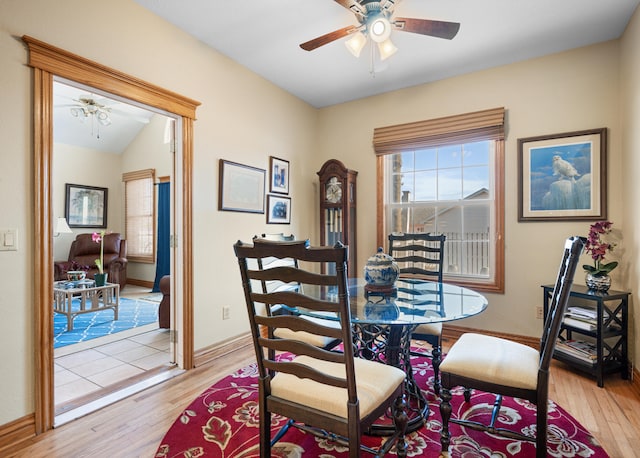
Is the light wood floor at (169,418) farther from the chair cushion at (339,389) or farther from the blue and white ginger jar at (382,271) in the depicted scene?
the blue and white ginger jar at (382,271)

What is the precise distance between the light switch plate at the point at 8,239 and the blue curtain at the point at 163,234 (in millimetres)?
4436

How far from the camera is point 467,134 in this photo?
3.37m

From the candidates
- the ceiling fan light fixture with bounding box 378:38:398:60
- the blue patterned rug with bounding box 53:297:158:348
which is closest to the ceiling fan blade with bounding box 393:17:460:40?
the ceiling fan light fixture with bounding box 378:38:398:60

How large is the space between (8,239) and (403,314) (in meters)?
2.10

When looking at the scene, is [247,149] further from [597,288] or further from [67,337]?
[597,288]

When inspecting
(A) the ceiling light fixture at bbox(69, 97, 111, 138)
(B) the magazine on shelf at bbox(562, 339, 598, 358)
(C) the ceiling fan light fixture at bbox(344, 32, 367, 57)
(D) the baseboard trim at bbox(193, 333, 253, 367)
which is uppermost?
(A) the ceiling light fixture at bbox(69, 97, 111, 138)

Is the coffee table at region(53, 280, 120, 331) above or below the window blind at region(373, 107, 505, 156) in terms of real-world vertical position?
below

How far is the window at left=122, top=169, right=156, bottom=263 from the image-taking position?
646 cm

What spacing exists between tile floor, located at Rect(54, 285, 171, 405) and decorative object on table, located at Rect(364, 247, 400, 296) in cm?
195

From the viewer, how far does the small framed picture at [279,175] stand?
3.65 metres

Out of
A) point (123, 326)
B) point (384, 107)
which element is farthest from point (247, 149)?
point (123, 326)

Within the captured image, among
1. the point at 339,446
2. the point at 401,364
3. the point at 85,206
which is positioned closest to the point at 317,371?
the point at 339,446

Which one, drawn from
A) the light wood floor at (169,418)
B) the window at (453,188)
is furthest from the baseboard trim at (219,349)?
the window at (453,188)

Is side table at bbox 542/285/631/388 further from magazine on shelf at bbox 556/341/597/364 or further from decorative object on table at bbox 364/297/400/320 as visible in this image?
decorative object on table at bbox 364/297/400/320
